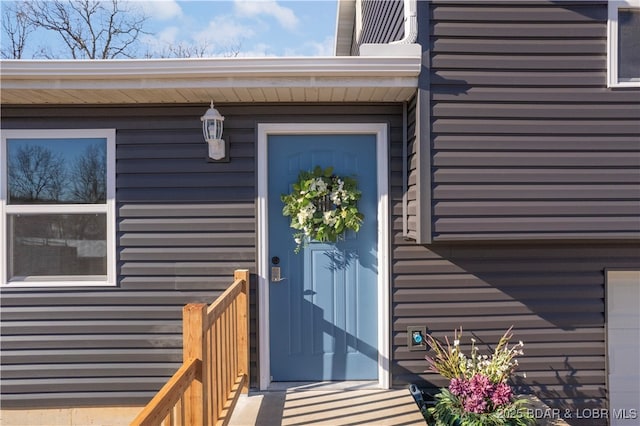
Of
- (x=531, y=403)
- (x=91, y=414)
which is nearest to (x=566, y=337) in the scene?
(x=531, y=403)

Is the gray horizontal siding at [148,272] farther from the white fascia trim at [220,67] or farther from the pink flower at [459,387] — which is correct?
the pink flower at [459,387]

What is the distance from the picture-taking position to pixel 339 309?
118 inches

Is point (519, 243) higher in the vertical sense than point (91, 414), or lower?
higher

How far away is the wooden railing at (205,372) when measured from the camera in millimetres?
1489

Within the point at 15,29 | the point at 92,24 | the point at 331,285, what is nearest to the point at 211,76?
the point at 331,285

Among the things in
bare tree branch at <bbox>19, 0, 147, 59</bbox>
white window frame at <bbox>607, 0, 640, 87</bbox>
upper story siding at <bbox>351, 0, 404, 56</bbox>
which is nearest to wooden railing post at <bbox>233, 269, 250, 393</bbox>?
upper story siding at <bbox>351, 0, 404, 56</bbox>

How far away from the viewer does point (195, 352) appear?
1.79 metres

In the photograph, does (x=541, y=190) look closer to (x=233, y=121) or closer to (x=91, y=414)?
(x=233, y=121)

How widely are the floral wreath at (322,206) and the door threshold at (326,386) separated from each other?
39.0 inches

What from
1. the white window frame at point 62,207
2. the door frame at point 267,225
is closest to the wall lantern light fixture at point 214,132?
the door frame at point 267,225

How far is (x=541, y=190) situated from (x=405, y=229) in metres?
0.90

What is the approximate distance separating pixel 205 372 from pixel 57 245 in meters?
1.89

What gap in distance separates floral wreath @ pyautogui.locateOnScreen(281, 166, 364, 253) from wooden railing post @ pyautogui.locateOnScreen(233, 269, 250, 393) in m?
0.44

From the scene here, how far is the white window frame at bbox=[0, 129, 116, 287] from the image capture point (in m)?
2.93
